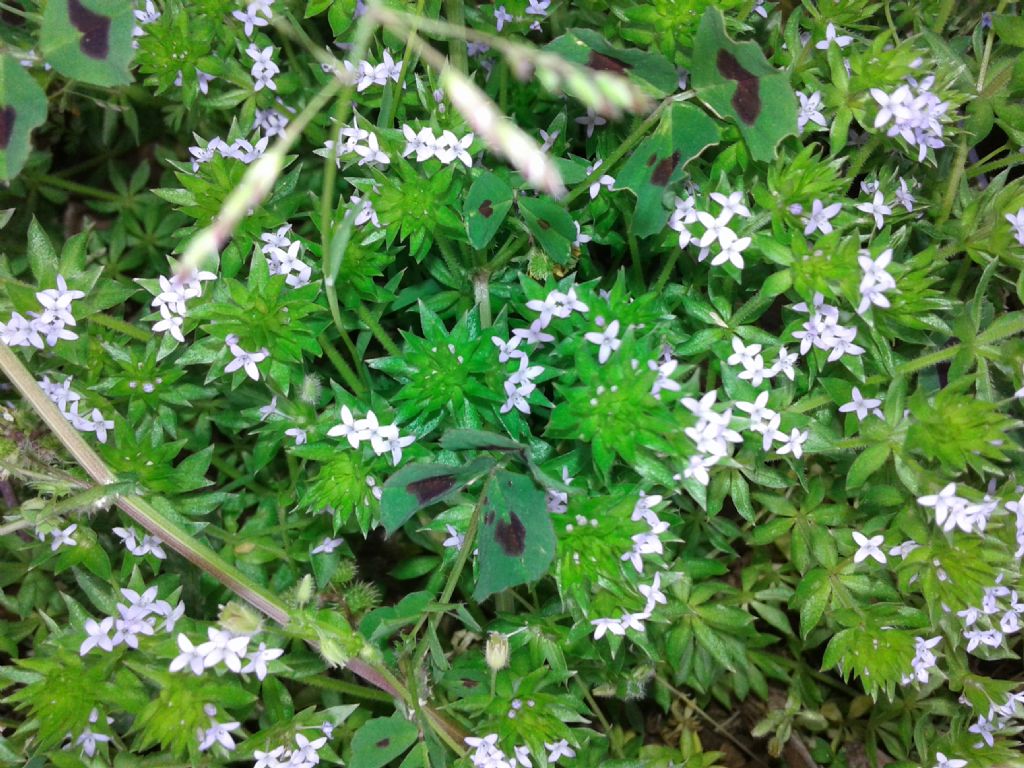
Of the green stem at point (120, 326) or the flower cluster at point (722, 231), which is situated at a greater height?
the flower cluster at point (722, 231)

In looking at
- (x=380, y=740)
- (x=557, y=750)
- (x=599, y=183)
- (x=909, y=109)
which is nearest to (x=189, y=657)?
(x=380, y=740)

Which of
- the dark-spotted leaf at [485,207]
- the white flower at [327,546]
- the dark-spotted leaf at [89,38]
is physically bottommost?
the white flower at [327,546]

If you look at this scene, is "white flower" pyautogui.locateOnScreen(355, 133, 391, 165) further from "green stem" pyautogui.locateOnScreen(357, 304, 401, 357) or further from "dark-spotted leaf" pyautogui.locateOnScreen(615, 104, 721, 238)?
"dark-spotted leaf" pyautogui.locateOnScreen(615, 104, 721, 238)

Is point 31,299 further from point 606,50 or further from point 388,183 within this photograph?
point 606,50

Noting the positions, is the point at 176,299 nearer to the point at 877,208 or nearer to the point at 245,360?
the point at 245,360

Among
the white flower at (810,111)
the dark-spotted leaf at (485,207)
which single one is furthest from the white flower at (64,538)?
the white flower at (810,111)

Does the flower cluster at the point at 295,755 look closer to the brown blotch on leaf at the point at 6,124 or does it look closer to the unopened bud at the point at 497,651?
the unopened bud at the point at 497,651

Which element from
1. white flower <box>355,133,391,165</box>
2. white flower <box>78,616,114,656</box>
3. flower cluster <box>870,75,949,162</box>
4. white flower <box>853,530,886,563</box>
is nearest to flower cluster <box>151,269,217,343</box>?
white flower <box>355,133,391,165</box>

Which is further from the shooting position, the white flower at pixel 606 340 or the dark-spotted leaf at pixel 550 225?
the dark-spotted leaf at pixel 550 225
